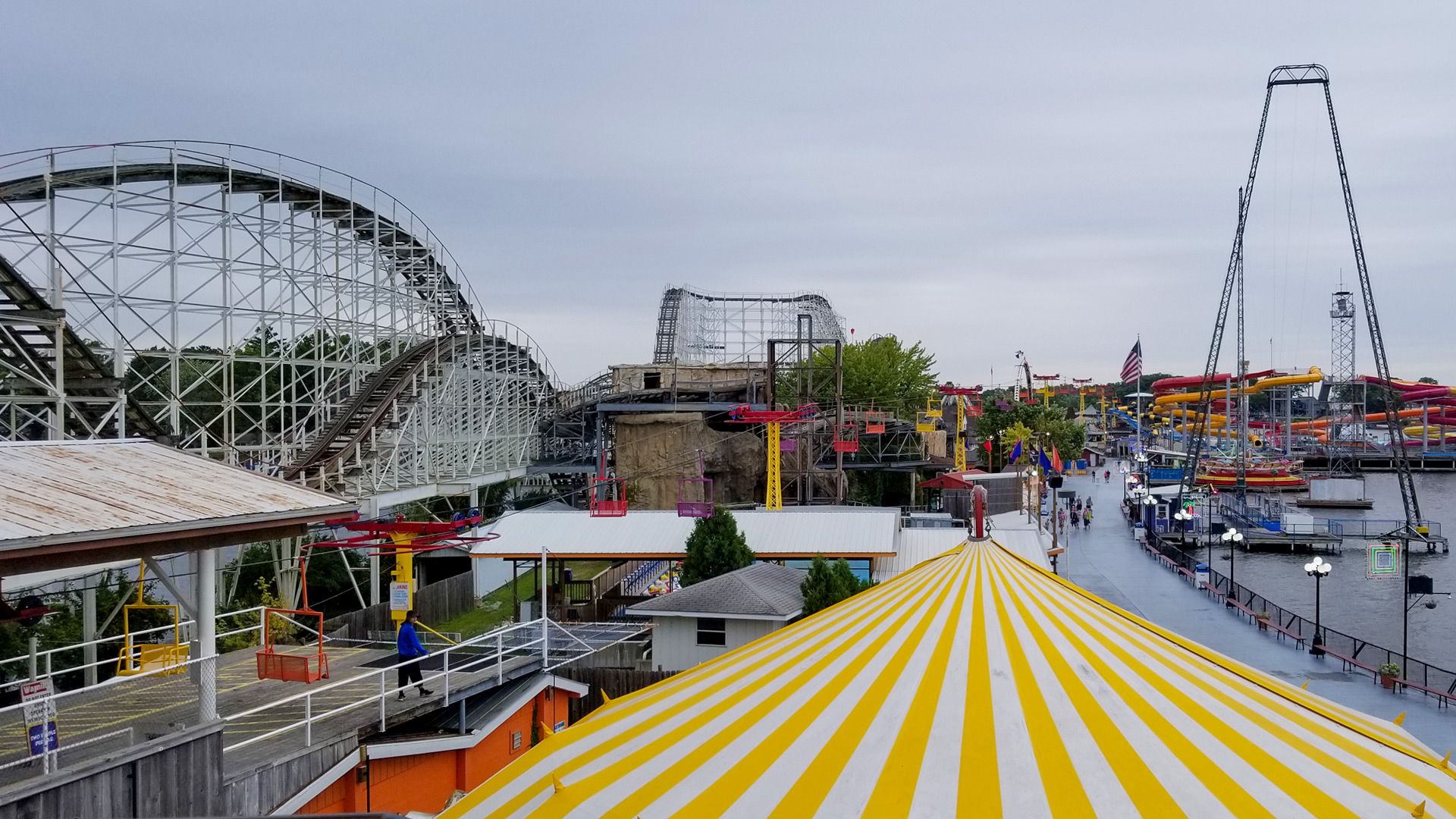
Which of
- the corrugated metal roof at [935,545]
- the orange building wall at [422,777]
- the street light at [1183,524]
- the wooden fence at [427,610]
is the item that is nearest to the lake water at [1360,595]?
the street light at [1183,524]

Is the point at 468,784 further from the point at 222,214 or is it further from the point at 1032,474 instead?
the point at 1032,474

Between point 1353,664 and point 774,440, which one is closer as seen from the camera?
point 1353,664

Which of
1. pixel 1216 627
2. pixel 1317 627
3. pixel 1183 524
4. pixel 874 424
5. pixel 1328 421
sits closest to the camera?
pixel 1317 627

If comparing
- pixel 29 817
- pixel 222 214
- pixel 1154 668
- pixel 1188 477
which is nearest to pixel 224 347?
pixel 222 214

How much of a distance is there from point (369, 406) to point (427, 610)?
634 cm

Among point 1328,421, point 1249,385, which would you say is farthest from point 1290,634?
point 1328,421

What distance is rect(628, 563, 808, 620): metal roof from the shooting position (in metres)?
20.3

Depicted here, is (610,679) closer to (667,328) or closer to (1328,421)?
(667,328)

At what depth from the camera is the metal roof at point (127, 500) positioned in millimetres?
7656

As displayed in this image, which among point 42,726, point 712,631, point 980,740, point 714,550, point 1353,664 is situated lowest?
point 1353,664

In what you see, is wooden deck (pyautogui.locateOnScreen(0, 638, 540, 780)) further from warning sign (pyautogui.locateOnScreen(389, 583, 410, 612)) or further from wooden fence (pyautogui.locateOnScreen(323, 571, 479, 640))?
wooden fence (pyautogui.locateOnScreen(323, 571, 479, 640))

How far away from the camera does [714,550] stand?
2475cm

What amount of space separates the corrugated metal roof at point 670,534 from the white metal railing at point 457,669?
305 inches

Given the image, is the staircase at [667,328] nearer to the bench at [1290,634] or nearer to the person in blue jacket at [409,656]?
the bench at [1290,634]
